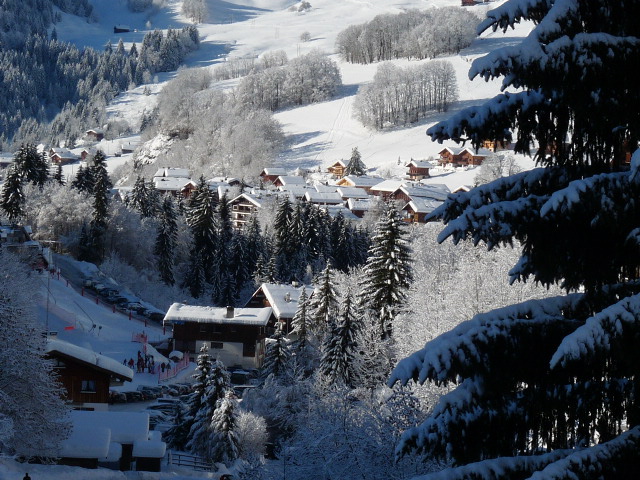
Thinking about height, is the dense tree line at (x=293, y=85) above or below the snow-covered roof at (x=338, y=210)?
above

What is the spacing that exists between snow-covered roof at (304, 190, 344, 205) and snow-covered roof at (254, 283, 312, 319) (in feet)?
130

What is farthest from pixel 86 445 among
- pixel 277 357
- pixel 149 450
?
pixel 277 357

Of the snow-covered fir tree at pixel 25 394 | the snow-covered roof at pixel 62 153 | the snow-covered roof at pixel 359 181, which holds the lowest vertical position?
the snow-covered roof at pixel 62 153

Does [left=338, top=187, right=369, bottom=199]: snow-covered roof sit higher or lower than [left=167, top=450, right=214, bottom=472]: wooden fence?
lower

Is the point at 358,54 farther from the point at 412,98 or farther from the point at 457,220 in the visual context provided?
the point at 457,220

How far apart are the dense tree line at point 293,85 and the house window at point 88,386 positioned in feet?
452

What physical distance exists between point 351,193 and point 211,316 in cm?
5552

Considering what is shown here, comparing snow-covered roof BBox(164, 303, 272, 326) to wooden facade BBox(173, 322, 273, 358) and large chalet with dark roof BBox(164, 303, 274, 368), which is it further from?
wooden facade BBox(173, 322, 273, 358)

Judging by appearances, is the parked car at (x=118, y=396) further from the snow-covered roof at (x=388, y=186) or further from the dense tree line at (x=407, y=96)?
the dense tree line at (x=407, y=96)

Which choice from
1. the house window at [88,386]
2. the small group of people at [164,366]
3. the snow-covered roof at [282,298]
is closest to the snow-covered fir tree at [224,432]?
the house window at [88,386]

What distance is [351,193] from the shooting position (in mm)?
107125

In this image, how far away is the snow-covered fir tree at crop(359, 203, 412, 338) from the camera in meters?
41.9

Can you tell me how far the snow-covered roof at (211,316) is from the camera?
174 feet

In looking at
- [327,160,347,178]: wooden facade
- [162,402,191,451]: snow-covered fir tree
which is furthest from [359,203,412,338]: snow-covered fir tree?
[327,160,347,178]: wooden facade
